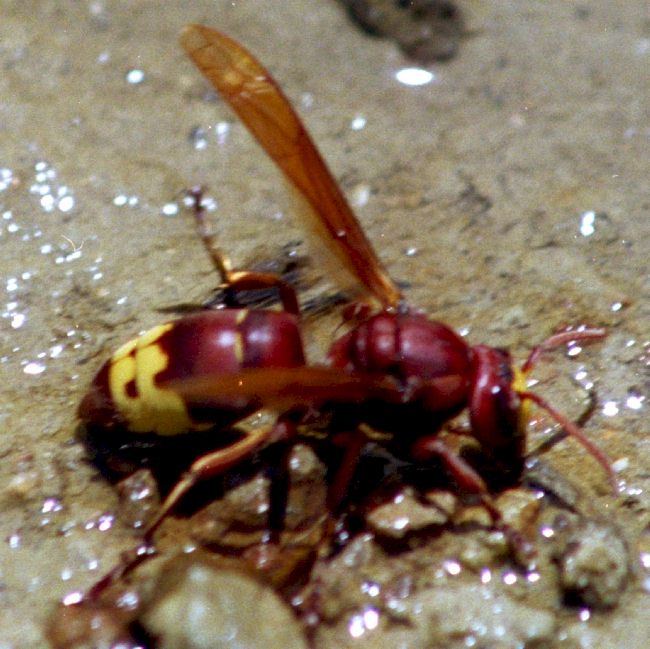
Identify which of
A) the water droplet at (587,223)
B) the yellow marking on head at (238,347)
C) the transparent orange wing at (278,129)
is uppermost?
the transparent orange wing at (278,129)

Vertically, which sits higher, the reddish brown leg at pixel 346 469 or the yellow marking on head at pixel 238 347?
the yellow marking on head at pixel 238 347

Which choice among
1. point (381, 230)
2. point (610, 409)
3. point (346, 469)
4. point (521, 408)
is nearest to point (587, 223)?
point (381, 230)

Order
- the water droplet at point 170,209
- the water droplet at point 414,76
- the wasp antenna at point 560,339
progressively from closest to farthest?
the wasp antenna at point 560,339 → the water droplet at point 170,209 → the water droplet at point 414,76

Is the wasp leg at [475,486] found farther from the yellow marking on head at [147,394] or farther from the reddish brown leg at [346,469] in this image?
the yellow marking on head at [147,394]

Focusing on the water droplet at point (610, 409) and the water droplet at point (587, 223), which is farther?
the water droplet at point (587, 223)

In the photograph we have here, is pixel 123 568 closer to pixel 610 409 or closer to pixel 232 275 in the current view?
pixel 232 275

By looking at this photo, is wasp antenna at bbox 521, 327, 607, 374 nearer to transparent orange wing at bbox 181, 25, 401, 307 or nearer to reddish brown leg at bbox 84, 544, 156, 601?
transparent orange wing at bbox 181, 25, 401, 307

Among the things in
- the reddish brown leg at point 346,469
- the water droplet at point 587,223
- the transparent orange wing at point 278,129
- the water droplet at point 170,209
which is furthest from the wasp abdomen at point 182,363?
the water droplet at point 587,223
